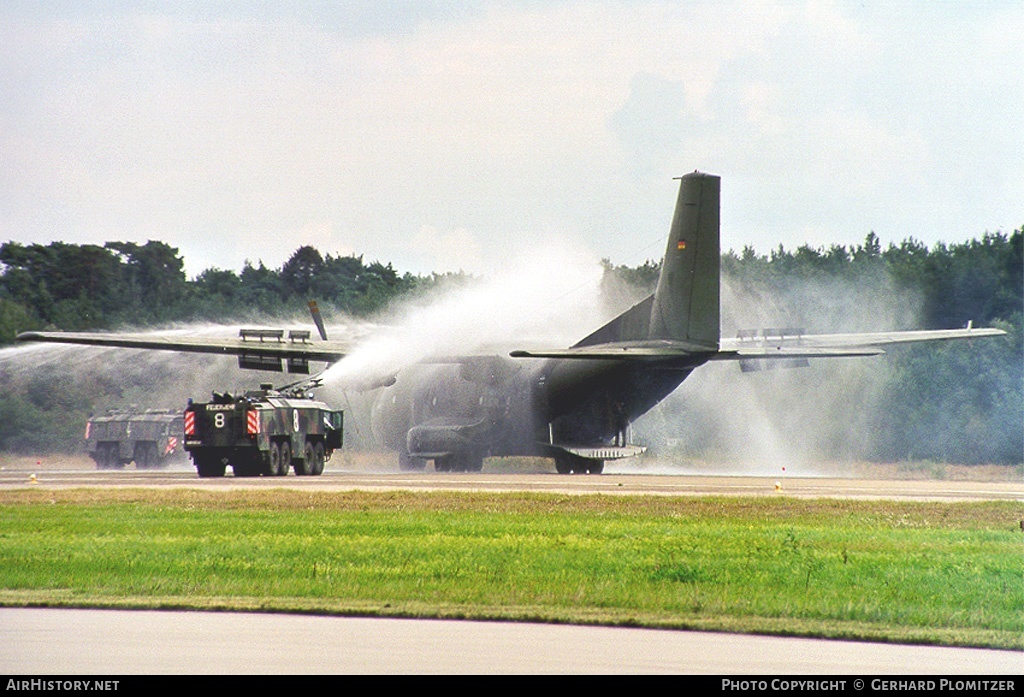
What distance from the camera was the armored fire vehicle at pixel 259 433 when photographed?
1571 inches

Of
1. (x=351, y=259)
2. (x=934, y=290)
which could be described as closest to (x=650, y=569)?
(x=934, y=290)

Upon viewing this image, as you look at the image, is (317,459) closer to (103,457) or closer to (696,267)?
(696,267)

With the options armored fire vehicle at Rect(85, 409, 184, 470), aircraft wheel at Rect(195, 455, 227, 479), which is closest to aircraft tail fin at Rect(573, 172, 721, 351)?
aircraft wheel at Rect(195, 455, 227, 479)

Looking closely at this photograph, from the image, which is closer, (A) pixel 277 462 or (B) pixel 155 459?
(A) pixel 277 462

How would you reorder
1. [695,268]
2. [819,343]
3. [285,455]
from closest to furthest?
[695,268] → [285,455] → [819,343]

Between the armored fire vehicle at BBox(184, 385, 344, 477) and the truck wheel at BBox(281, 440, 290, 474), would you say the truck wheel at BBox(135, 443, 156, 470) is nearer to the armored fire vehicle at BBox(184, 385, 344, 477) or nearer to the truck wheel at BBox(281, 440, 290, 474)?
the armored fire vehicle at BBox(184, 385, 344, 477)

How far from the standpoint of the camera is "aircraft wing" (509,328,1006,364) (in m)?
40.2

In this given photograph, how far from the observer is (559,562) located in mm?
19734

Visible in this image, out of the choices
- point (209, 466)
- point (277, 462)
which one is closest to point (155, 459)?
point (209, 466)

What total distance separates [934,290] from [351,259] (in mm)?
32894

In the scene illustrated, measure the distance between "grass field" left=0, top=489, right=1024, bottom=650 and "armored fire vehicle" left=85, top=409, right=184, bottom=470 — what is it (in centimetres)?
2791

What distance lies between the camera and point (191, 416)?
132 feet

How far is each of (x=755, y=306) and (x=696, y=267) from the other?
24.4 m
